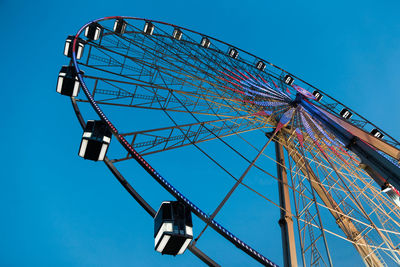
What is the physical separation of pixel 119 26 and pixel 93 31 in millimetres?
1898

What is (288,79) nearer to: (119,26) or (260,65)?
(260,65)

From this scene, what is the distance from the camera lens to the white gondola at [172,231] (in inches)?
234

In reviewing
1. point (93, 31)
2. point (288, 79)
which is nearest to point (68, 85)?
point (93, 31)

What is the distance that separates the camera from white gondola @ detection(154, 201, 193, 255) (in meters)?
5.94

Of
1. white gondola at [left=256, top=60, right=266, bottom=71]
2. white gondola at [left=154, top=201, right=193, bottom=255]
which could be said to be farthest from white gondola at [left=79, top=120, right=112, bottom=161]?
white gondola at [left=256, top=60, right=266, bottom=71]

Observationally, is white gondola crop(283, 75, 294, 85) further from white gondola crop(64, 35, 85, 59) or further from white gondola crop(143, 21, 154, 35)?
white gondola crop(64, 35, 85, 59)

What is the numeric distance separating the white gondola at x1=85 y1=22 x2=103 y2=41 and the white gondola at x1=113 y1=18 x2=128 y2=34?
1.28m

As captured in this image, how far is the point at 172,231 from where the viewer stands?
19.6ft

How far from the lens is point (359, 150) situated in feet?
29.3

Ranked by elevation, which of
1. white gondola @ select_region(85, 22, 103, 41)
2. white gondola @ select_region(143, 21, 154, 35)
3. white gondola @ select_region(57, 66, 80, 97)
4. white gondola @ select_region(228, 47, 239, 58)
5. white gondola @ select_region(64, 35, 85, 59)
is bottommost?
Answer: white gondola @ select_region(57, 66, 80, 97)

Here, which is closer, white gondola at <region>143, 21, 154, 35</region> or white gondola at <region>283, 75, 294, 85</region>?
white gondola at <region>143, 21, 154, 35</region>

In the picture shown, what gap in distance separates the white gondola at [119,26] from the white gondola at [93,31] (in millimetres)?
1284

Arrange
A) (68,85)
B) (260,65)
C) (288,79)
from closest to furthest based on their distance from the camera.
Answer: (68,85), (288,79), (260,65)

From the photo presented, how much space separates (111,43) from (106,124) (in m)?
7.79
